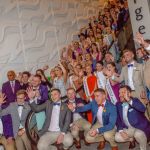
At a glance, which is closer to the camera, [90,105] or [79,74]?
[90,105]

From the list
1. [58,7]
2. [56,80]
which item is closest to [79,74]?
[56,80]

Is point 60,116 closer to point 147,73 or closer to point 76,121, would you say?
point 76,121

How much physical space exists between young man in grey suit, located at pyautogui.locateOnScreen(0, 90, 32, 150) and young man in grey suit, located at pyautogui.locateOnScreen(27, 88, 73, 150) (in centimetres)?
24

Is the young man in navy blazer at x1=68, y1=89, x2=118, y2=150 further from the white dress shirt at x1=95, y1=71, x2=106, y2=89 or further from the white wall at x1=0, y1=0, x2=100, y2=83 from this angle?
the white wall at x1=0, y1=0, x2=100, y2=83

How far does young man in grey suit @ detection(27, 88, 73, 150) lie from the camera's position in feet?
17.5

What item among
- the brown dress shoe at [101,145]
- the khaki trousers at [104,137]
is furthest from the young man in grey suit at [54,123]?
the brown dress shoe at [101,145]

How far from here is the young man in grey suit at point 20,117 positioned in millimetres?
5688

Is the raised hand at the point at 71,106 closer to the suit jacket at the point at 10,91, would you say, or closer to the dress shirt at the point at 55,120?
the dress shirt at the point at 55,120

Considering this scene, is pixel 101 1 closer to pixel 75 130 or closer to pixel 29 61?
pixel 29 61

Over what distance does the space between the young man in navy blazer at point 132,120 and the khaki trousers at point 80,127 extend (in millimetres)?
771

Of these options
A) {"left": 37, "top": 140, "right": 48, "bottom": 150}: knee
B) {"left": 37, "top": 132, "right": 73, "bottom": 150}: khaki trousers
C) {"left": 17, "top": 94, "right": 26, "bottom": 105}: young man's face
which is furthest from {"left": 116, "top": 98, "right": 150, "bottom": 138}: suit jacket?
{"left": 17, "top": 94, "right": 26, "bottom": 105}: young man's face

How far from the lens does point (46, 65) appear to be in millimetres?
10383

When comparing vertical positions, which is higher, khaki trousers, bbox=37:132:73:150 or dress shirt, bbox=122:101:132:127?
dress shirt, bbox=122:101:132:127

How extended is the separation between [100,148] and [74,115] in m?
0.86
